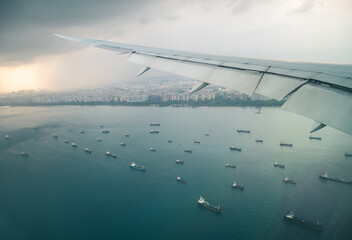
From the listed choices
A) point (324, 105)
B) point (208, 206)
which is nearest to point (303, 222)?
point (208, 206)

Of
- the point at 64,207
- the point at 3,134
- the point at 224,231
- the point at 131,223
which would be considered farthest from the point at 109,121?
the point at 224,231

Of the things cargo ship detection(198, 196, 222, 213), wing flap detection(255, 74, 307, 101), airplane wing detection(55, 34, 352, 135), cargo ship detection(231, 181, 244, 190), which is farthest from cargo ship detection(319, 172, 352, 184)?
wing flap detection(255, 74, 307, 101)

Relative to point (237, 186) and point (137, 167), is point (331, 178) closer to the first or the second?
point (237, 186)

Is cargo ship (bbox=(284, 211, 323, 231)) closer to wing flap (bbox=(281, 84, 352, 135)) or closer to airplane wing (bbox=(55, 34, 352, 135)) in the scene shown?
airplane wing (bbox=(55, 34, 352, 135))

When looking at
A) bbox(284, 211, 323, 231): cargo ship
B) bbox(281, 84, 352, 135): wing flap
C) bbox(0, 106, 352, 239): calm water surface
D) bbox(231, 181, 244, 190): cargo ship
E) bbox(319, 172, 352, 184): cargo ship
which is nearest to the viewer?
bbox(281, 84, 352, 135): wing flap

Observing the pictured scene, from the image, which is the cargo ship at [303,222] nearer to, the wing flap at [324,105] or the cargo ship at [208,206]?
the cargo ship at [208,206]

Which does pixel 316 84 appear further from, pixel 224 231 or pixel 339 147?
pixel 339 147

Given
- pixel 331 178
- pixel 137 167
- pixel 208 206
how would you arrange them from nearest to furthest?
pixel 208 206, pixel 331 178, pixel 137 167
